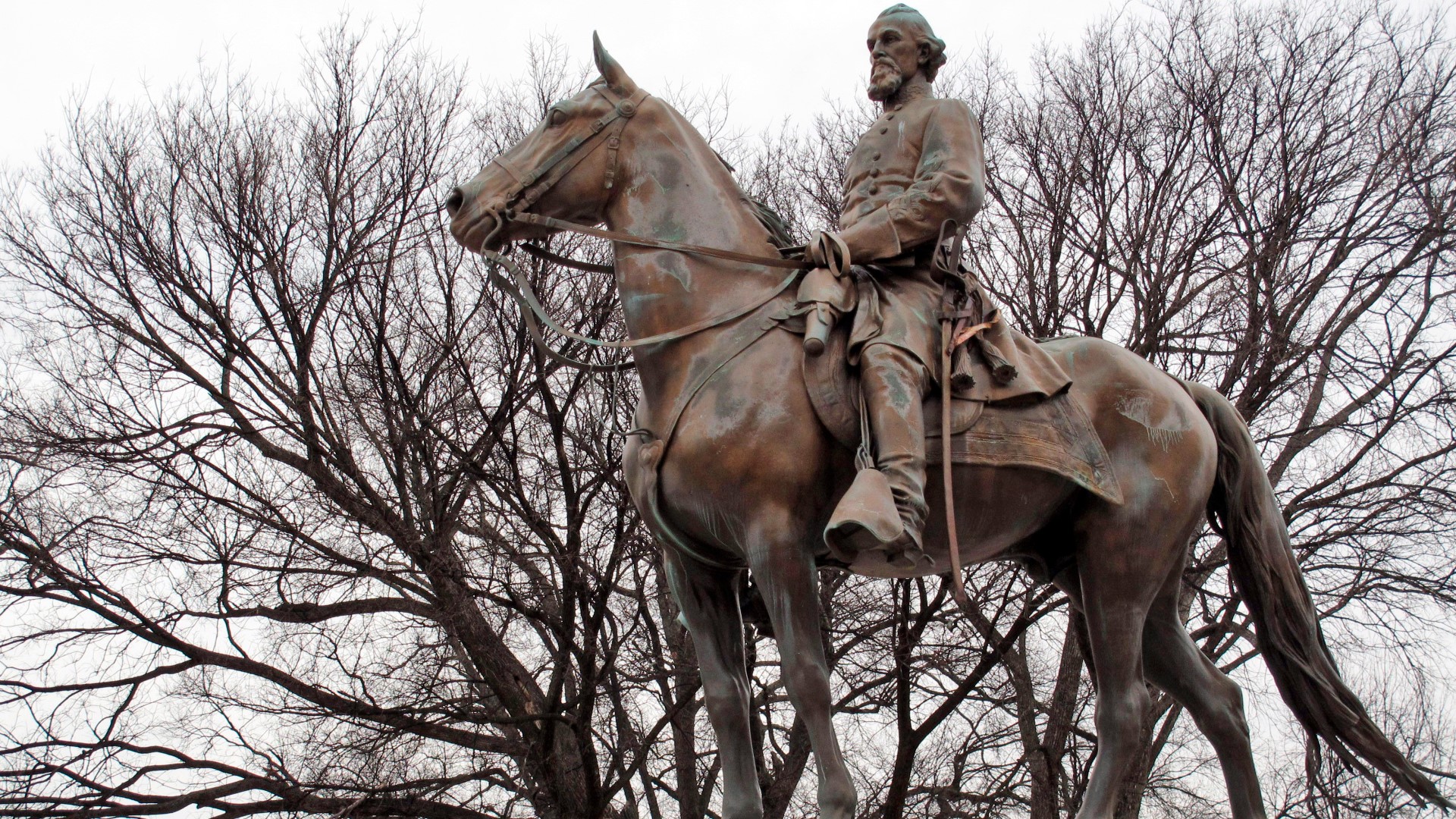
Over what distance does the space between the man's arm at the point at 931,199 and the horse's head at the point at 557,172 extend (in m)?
0.90

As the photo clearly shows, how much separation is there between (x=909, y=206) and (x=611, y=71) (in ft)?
3.85

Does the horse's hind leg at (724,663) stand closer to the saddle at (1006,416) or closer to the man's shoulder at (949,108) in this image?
the saddle at (1006,416)

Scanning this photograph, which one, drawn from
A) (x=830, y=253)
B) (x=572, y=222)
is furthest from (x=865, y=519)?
(x=572, y=222)

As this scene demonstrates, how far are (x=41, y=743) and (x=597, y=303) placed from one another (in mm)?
6037

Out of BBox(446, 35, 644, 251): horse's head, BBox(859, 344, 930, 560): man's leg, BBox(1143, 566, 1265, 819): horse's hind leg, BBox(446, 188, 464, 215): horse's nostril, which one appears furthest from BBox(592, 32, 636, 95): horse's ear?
BBox(1143, 566, 1265, 819): horse's hind leg

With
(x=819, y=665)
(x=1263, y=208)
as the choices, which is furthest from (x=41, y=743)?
(x=1263, y=208)

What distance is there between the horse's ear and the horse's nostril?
67 centimetres

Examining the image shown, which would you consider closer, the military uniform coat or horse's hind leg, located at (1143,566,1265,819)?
the military uniform coat

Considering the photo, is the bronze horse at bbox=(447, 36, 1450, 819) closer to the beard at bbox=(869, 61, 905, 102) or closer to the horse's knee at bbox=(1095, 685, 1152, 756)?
the horse's knee at bbox=(1095, 685, 1152, 756)

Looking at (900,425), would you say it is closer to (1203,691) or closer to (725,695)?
(725,695)

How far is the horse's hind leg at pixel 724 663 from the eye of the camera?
505cm

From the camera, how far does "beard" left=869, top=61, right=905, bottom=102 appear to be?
5.70 metres

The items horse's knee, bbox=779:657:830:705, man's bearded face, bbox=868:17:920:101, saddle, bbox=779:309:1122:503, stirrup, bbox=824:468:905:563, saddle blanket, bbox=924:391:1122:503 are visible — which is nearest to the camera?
stirrup, bbox=824:468:905:563

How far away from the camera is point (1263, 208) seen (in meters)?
Result: 14.0
